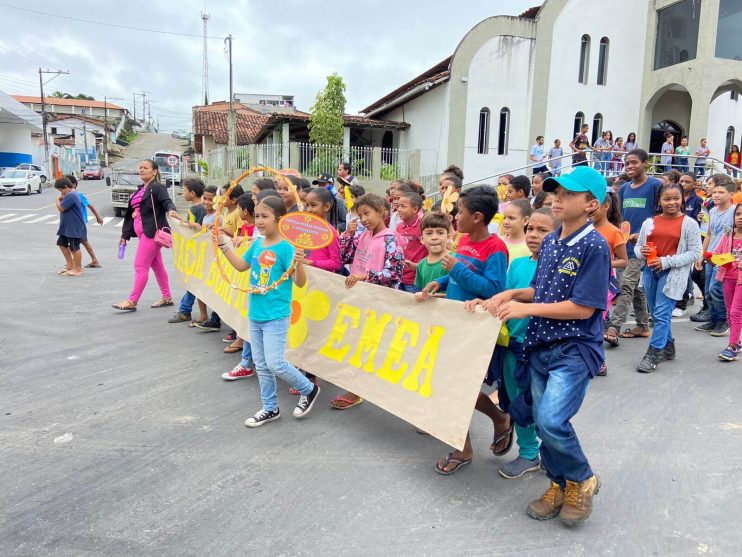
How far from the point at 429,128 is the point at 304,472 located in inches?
833

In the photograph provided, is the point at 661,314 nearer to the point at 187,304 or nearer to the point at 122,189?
the point at 187,304

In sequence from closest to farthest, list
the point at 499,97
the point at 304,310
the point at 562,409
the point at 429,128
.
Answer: the point at 562,409 → the point at 304,310 → the point at 499,97 → the point at 429,128

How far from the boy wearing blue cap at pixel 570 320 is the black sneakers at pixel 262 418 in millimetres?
2076

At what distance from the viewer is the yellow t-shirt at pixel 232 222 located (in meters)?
6.49

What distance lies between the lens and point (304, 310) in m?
4.82

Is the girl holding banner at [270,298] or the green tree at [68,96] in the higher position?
the green tree at [68,96]

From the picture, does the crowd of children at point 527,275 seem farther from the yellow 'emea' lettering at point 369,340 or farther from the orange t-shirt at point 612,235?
the yellow 'emea' lettering at point 369,340

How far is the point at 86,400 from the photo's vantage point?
459 cm

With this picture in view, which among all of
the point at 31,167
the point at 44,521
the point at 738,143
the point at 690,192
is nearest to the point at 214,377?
the point at 44,521

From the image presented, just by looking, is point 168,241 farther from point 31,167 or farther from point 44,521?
point 31,167

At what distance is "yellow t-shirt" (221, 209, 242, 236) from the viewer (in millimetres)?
6488

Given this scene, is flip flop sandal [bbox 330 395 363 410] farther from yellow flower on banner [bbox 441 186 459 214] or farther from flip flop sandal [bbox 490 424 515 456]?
yellow flower on banner [bbox 441 186 459 214]

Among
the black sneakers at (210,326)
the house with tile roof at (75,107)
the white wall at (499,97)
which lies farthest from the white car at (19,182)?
the house with tile roof at (75,107)

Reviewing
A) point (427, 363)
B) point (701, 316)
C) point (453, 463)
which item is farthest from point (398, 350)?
point (701, 316)
